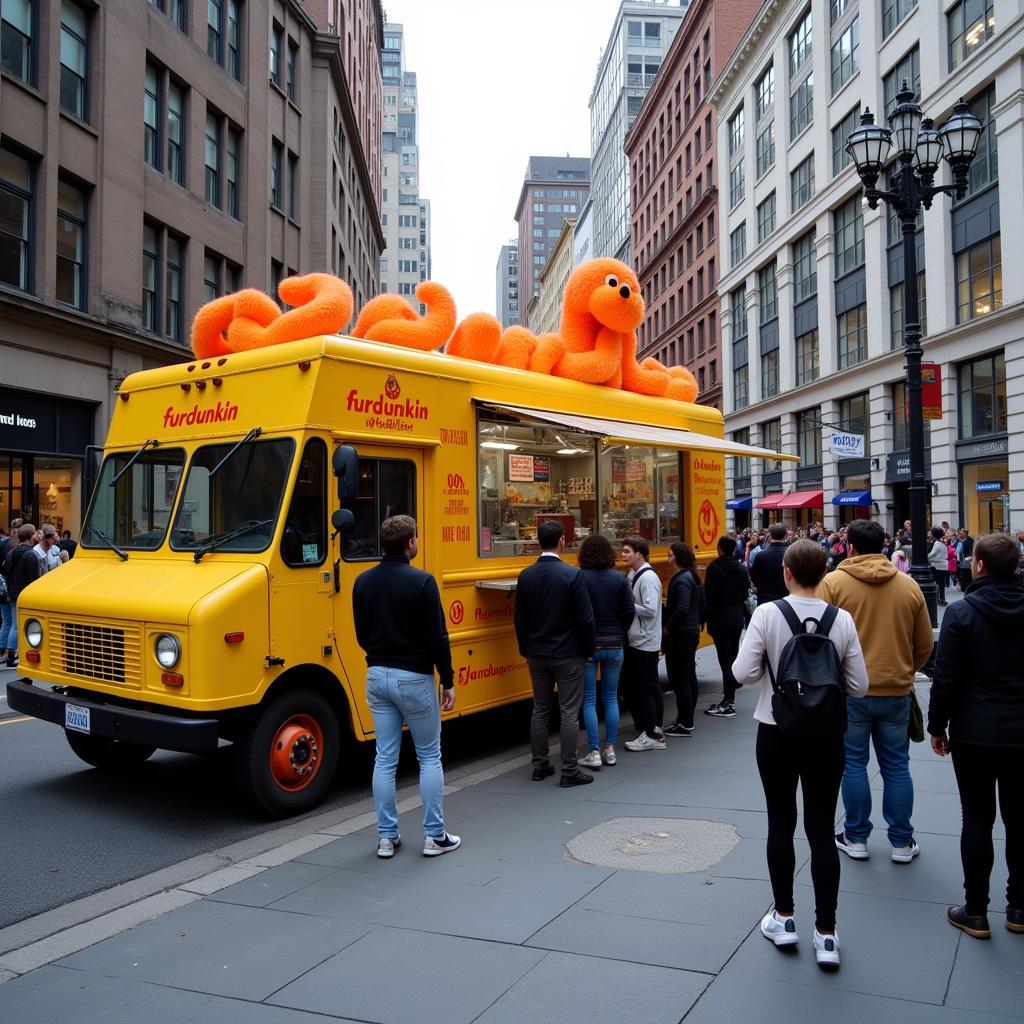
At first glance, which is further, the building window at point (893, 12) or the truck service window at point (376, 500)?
the building window at point (893, 12)

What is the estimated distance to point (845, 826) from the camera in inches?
199

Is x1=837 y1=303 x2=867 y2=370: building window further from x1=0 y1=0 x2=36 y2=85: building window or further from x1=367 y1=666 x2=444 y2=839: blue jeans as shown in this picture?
x1=367 y1=666 x2=444 y2=839: blue jeans

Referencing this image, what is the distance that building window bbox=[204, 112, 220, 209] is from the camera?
A: 25.3m

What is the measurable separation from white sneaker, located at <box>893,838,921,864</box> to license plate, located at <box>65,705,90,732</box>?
16.2 ft

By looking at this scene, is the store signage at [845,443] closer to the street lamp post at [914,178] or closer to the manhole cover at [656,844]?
the street lamp post at [914,178]

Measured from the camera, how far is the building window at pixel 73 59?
19.7 metres

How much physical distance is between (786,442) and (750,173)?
14.6 m

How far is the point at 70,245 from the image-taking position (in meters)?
20.0

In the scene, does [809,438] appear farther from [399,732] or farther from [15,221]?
[399,732]

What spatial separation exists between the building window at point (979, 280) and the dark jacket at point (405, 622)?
27.0 meters

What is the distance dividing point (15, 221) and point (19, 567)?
9.00 meters

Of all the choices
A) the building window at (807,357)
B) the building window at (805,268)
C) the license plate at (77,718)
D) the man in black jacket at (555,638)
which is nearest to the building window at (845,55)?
the building window at (805,268)

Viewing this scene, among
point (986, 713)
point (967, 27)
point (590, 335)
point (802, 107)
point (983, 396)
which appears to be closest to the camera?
point (986, 713)

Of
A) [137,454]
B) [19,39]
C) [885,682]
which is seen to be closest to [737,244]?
[19,39]
